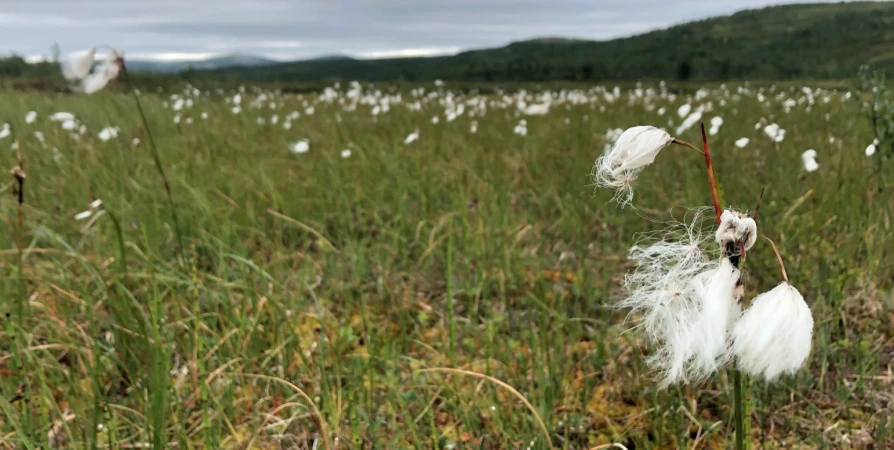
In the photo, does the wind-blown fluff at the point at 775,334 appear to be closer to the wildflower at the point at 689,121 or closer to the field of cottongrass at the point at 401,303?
the field of cottongrass at the point at 401,303

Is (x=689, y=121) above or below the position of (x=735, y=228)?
above

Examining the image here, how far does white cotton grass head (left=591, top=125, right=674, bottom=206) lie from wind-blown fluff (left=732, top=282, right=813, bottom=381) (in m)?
0.26

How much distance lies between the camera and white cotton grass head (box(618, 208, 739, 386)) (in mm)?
838

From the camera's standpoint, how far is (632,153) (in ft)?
3.09

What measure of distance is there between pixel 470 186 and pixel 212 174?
Answer: 2091 millimetres

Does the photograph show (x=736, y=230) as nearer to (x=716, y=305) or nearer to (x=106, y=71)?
(x=716, y=305)

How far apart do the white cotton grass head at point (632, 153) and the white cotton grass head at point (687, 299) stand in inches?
5.2

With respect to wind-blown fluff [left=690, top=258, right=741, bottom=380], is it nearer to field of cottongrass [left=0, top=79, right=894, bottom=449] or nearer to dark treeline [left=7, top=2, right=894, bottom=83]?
field of cottongrass [left=0, top=79, right=894, bottom=449]

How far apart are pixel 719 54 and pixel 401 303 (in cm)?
4146

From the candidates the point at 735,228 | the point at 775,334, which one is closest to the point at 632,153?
the point at 735,228

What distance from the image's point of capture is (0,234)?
3291 mm

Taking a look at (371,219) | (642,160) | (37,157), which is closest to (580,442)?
(642,160)

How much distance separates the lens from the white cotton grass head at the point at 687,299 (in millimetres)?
838

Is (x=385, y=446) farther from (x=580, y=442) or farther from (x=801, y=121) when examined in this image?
(x=801, y=121)
